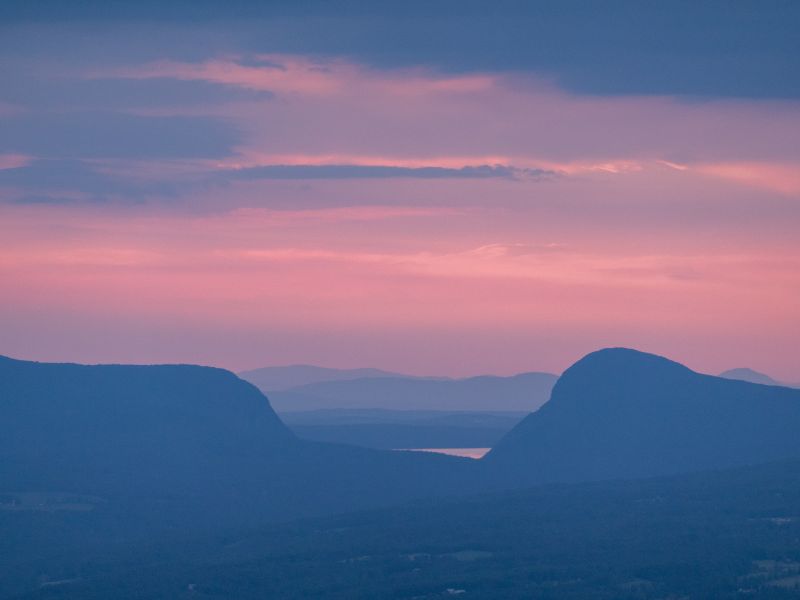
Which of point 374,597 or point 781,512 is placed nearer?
point 374,597

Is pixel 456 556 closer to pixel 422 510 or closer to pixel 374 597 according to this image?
pixel 374 597

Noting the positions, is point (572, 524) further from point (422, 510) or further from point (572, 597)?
point (572, 597)

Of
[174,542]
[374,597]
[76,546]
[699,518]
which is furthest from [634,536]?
[76,546]

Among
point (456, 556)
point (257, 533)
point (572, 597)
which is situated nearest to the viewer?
point (572, 597)

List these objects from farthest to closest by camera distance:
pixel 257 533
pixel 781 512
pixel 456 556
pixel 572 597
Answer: pixel 257 533 < pixel 781 512 < pixel 456 556 < pixel 572 597

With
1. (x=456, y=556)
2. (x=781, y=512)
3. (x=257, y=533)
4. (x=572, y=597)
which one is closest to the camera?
A: (x=572, y=597)

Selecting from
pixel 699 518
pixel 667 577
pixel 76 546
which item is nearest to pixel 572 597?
pixel 667 577
